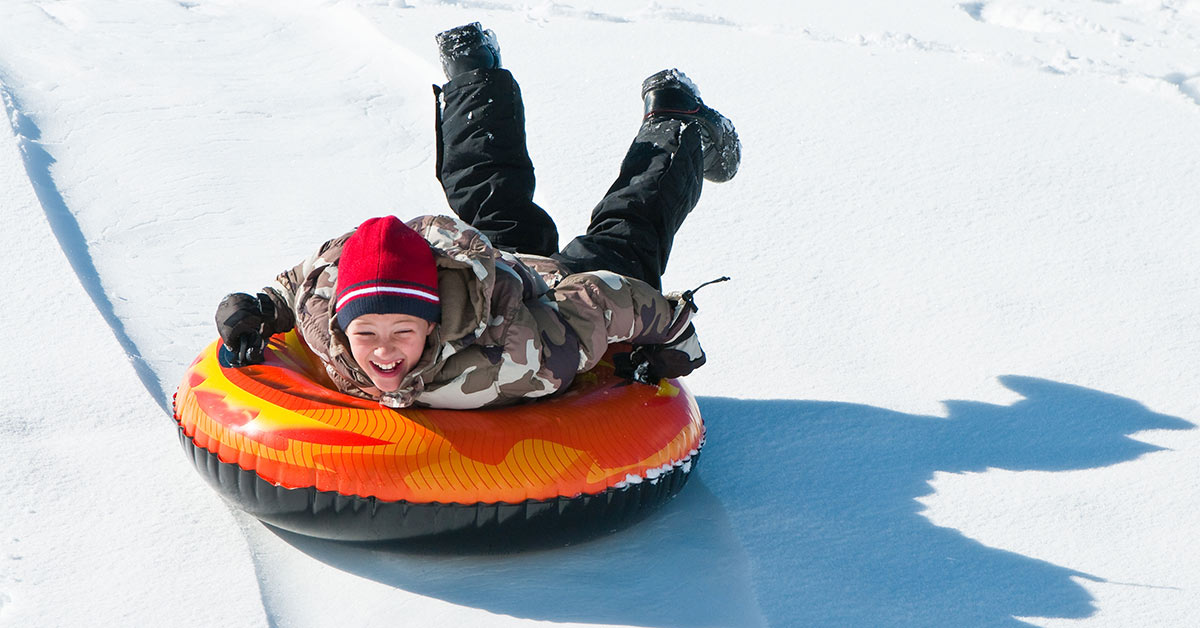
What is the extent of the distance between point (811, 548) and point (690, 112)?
148cm

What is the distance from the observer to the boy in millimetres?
2418

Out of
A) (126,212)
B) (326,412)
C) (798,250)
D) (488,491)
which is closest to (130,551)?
(326,412)

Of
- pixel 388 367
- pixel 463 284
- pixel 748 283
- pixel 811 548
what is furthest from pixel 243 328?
pixel 748 283

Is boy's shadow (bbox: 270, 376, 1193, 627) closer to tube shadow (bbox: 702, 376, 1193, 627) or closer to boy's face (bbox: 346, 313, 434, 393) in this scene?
tube shadow (bbox: 702, 376, 1193, 627)

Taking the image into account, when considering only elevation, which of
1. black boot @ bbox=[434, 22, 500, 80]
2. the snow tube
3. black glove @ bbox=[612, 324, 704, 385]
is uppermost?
black boot @ bbox=[434, 22, 500, 80]

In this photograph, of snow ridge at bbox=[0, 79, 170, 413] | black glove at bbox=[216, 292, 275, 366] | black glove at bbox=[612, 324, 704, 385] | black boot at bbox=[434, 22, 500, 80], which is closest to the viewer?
black glove at bbox=[216, 292, 275, 366]

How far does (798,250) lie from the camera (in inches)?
160

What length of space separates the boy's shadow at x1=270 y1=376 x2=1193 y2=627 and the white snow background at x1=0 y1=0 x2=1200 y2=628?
10 millimetres

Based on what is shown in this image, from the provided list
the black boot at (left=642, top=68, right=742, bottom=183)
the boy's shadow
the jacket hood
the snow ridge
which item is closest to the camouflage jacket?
the jacket hood

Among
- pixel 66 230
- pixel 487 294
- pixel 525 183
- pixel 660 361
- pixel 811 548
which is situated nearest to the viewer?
pixel 487 294

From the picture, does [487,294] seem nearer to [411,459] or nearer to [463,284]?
[463,284]

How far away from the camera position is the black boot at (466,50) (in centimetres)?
350

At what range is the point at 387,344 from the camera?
2.42 m

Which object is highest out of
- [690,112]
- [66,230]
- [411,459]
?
[690,112]
